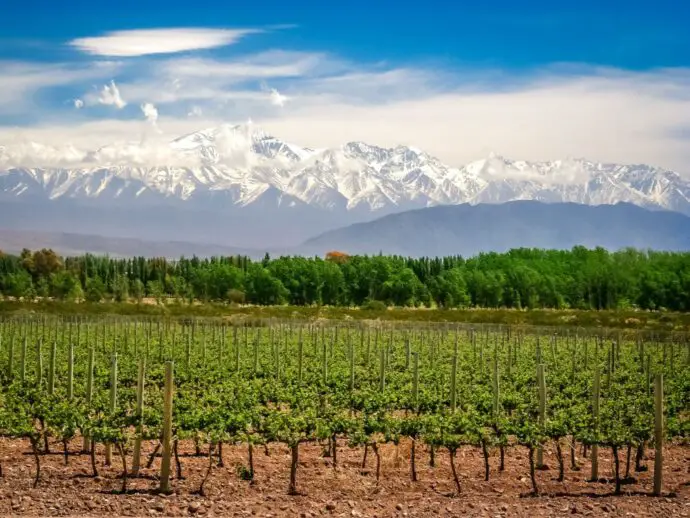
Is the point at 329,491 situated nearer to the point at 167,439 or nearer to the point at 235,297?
the point at 167,439

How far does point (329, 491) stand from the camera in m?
19.1

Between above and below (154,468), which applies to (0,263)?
above

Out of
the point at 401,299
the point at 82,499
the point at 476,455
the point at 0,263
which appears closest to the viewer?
the point at 82,499

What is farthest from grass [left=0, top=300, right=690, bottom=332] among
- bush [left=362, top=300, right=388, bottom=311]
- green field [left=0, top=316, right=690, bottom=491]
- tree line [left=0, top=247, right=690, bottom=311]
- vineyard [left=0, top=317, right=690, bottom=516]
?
vineyard [left=0, top=317, right=690, bottom=516]

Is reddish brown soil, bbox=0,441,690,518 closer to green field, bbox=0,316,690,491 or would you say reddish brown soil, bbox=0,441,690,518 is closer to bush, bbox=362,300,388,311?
green field, bbox=0,316,690,491

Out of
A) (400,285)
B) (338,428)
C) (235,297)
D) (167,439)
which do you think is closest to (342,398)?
(338,428)

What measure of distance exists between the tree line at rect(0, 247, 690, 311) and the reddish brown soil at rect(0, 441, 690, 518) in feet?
260

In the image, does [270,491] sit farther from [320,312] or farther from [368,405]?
[320,312]

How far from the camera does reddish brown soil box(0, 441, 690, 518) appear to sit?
679 inches

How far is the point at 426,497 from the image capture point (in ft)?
60.8

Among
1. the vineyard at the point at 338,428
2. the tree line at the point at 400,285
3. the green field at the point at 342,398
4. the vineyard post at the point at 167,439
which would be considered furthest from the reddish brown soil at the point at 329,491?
the tree line at the point at 400,285

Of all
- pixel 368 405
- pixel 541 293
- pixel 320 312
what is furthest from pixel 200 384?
pixel 541 293

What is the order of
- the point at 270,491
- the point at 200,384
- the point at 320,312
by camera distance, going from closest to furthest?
the point at 270,491 → the point at 200,384 → the point at 320,312

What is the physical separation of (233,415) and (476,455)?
21.2 feet
